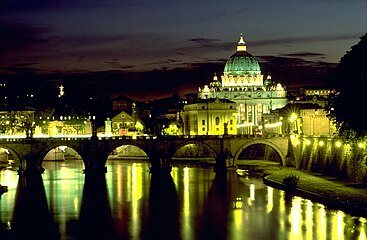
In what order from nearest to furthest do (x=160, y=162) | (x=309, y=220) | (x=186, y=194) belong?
(x=309, y=220) → (x=186, y=194) → (x=160, y=162)

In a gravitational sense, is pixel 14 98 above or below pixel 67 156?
above

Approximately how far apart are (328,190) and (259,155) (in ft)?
135

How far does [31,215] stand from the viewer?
2010 inches

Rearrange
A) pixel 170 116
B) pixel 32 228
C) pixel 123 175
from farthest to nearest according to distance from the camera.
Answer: pixel 170 116 → pixel 123 175 → pixel 32 228

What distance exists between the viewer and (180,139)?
80.6 m

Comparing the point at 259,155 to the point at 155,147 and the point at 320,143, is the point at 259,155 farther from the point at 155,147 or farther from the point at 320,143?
the point at 320,143

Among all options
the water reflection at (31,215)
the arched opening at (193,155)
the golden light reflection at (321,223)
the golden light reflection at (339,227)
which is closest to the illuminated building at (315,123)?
the arched opening at (193,155)

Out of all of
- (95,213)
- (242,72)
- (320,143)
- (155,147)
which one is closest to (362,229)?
(95,213)

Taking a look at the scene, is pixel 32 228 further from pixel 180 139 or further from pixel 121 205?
pixel 180 139

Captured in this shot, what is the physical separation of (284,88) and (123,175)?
92.6 m

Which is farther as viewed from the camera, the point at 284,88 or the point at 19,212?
the point at 284,88

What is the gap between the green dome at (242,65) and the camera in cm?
16925

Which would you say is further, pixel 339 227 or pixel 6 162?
pixel 6 162

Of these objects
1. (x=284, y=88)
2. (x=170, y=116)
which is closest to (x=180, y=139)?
(x=170, y=116)
